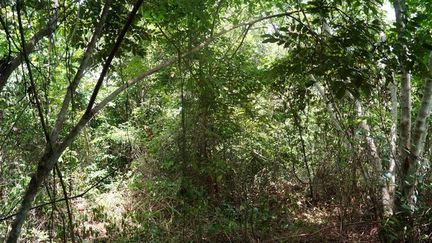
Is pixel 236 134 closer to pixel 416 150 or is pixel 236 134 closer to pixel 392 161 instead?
pixel 392 161

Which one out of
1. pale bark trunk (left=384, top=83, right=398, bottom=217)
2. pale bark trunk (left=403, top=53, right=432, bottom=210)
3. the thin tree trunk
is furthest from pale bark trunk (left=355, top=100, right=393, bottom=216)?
the thin tree trunk

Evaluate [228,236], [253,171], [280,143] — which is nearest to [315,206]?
[280,143]

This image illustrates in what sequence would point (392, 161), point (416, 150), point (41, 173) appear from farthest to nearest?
1. point (392, 161)
2. point (416, 150)
3. point (41, 173)

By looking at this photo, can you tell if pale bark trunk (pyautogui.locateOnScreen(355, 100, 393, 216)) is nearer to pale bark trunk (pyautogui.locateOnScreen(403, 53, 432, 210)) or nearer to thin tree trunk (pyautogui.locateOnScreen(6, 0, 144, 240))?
pale bark trunk (pyautogui.locateOnScreen(403, 53, 432, 210))

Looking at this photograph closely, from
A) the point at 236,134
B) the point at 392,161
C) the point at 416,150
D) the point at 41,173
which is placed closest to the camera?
the point at 41,173

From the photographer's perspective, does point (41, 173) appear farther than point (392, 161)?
No

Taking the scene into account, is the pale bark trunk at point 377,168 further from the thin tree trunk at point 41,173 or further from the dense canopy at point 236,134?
the thin tree trunk at point 41,173

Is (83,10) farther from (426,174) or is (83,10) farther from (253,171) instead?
(426,174)

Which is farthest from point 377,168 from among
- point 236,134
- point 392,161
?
point 236,134

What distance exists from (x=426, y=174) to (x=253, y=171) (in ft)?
6.73

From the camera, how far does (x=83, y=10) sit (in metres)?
2.70

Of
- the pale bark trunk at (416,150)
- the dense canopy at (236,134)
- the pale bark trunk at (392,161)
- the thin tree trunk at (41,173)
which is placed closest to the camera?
the thin tree trunk at (41,173)

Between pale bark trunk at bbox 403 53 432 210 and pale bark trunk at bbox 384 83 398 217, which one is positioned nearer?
pale bark trunk at bbox 403 53 432 210

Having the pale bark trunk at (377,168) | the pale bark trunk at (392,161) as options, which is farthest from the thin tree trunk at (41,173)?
the pale bark trunk at (392,161)
